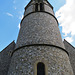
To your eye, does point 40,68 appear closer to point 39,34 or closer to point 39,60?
point 39,60

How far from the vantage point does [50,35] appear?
6.46m

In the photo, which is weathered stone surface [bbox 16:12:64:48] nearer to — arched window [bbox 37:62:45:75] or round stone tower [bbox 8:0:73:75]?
round stone tower [bbox 8:0:73:75]

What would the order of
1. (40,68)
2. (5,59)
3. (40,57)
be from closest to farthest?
(40,68), (40,57), (5,59)

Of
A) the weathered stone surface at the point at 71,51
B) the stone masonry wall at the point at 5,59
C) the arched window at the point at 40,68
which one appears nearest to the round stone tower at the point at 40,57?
the arched window at the point at 40,68

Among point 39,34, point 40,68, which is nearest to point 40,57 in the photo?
point 40,68

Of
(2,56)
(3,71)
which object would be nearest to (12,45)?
(2,56)

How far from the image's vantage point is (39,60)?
480cm

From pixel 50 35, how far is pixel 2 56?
5.80 m

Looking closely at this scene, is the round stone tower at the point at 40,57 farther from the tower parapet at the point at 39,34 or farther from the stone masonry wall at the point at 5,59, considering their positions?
the stone masonry wall at the point at 5,59

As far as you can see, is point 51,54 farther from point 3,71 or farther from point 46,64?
point 3,71

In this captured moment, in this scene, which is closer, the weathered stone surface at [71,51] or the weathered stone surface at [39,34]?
the weathered stone surface at [39,34]

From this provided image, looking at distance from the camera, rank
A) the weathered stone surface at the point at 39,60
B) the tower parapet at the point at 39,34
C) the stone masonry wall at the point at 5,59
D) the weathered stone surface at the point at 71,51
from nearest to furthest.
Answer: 1. the weathered stone surface at the point at 39,60
2. the tower parapet at the point at 39,34
3. the stone masonry wall at the point at 5,59
4. the weathered stone surface at the point at 71,51

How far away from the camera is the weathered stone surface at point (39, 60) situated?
A: 457cm

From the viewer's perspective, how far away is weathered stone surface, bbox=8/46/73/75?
457 centimetres
